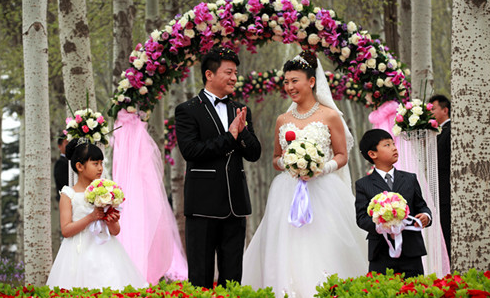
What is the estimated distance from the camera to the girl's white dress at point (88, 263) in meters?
5.96

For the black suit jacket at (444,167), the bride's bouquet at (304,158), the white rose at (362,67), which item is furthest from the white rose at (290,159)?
the white rose at (362,67)

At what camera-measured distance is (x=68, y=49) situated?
820cm

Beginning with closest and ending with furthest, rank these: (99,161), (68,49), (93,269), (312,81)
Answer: (93,269), (99,161), (312,81), (68,49)

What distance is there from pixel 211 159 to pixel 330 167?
1418mm

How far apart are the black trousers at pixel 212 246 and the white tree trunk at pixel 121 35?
5632 mm

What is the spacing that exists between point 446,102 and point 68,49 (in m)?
5.17

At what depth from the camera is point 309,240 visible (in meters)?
6.65

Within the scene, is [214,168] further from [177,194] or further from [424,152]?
[177,194]

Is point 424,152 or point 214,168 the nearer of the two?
point 214,168

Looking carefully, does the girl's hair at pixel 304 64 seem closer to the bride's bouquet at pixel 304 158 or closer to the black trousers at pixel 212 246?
the bride's bouquet at pixel 304 158

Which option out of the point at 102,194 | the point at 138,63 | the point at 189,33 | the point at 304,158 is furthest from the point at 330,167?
the point at 138,63

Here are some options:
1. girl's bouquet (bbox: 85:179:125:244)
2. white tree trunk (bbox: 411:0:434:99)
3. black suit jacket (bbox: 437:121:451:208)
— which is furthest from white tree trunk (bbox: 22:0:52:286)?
white tree trunk (bbox: 411:0:434:99)

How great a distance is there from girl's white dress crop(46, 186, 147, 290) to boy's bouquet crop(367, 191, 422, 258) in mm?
2439

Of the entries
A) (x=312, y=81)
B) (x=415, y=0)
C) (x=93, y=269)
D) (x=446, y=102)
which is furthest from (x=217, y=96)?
(x=415, y=0)
